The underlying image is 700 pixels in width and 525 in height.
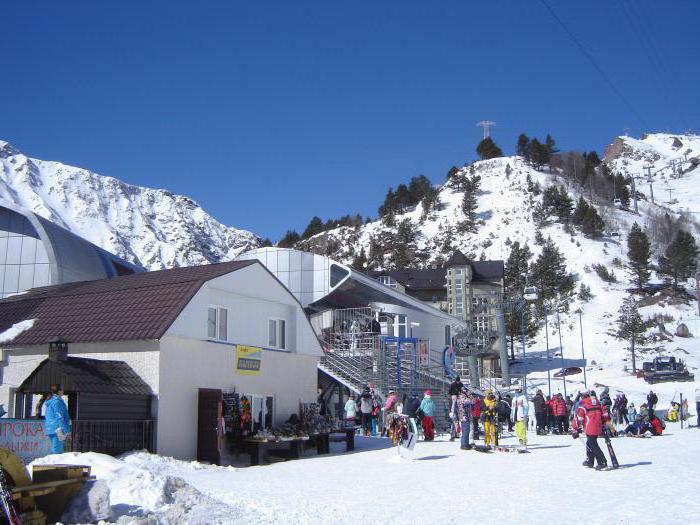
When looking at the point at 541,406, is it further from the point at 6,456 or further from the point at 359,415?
the point at 6,456

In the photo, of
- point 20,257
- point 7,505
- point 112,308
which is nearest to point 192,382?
point 112,308

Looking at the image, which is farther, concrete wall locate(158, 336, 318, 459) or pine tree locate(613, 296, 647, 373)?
pine tree locate(613, 296, 647, 373)

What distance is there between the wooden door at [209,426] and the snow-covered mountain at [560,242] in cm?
3567

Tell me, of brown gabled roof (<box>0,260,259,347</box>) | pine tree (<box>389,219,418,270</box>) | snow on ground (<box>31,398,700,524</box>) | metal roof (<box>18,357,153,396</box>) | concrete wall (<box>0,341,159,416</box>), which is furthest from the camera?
pine tree (<box>389,219,418,270</box>)

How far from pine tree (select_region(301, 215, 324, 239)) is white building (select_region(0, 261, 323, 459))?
10987 centimetres

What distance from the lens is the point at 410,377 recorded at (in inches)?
1192

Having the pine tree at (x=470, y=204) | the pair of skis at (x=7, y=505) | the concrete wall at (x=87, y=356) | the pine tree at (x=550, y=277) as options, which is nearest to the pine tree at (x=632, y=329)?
the pine tree at (x=550, y=277)

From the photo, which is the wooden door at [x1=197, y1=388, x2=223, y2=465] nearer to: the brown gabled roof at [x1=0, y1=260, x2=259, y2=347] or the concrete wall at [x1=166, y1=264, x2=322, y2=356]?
the concrete wall at [x1=166, y1=264, x2=322, y2=356]

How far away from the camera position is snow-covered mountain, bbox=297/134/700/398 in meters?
64.7

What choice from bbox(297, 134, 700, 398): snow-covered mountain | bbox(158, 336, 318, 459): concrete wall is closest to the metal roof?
bbox(158, 336, 318, 459): concrete wall

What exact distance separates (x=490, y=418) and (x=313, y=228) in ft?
383

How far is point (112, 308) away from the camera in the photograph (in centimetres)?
1903

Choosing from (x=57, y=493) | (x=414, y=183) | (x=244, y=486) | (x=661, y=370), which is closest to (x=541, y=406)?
(x=244, y=486)

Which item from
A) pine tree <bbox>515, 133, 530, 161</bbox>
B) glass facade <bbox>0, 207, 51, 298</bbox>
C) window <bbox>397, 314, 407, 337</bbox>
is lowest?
window <bbox>397, 314, 407, 337</bbox>
